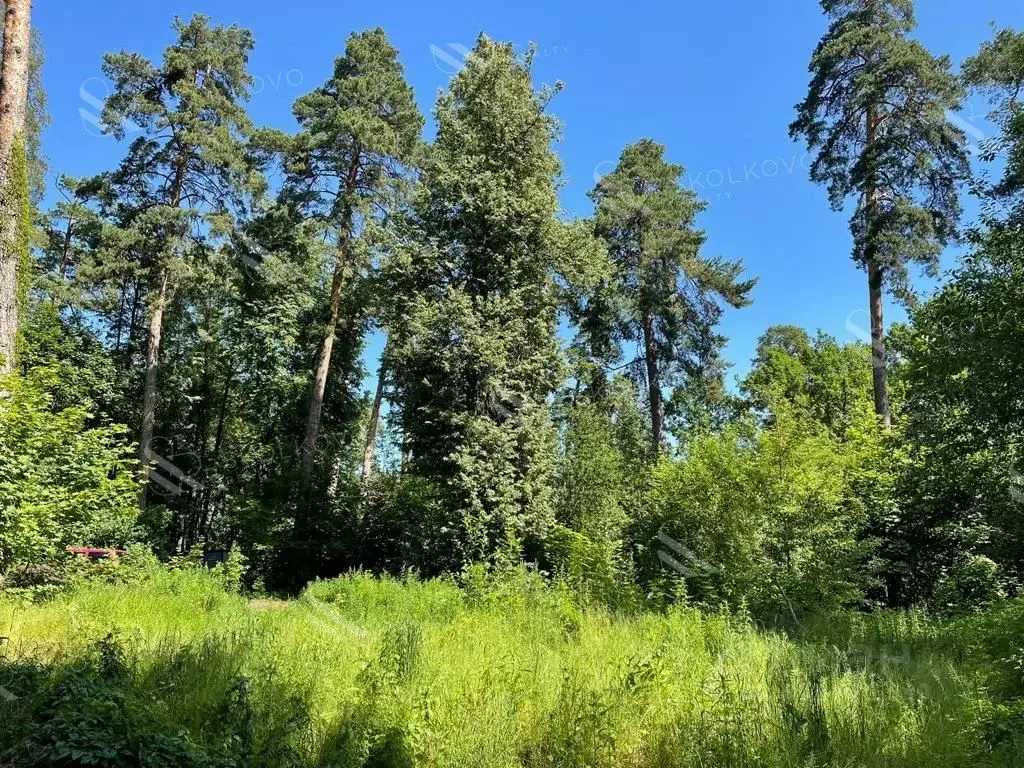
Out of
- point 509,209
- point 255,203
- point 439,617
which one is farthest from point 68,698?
point 255,203

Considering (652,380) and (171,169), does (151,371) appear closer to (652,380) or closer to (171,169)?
(171,169)

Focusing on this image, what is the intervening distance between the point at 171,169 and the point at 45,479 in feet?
49.6

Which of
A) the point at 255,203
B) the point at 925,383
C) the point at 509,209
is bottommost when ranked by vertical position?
the point at 925,383

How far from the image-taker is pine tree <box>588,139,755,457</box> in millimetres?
23984

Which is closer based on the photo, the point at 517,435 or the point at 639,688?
the point at 639,688

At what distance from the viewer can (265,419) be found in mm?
24578

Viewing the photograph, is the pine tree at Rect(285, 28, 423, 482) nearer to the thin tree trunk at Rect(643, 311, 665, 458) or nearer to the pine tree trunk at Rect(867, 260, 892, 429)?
the thin tree trunk at Rect(643, 311, 665, 458)

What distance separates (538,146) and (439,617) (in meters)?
13.1

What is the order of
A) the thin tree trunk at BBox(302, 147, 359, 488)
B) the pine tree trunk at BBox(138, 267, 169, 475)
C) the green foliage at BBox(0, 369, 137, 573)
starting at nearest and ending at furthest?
the green foliage at BBox(0, 369, 137, 573)
the pine tree trunk at BBox(138, 267, 169, 475)
the thin tree trunk at BBox(302, 147, 359, 488)

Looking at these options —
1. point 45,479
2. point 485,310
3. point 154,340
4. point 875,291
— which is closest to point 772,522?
point 485,310

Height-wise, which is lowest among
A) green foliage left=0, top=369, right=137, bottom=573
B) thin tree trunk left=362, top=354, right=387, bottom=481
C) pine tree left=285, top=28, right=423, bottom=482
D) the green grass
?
the green grass

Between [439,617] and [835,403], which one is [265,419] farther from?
[835,403]

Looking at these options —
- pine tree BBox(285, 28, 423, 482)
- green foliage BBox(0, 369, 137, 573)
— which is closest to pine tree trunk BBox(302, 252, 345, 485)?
A: pine tree BBox(285, 28, 423, 482)

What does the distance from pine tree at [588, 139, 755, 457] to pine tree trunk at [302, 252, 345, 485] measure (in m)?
9.64
